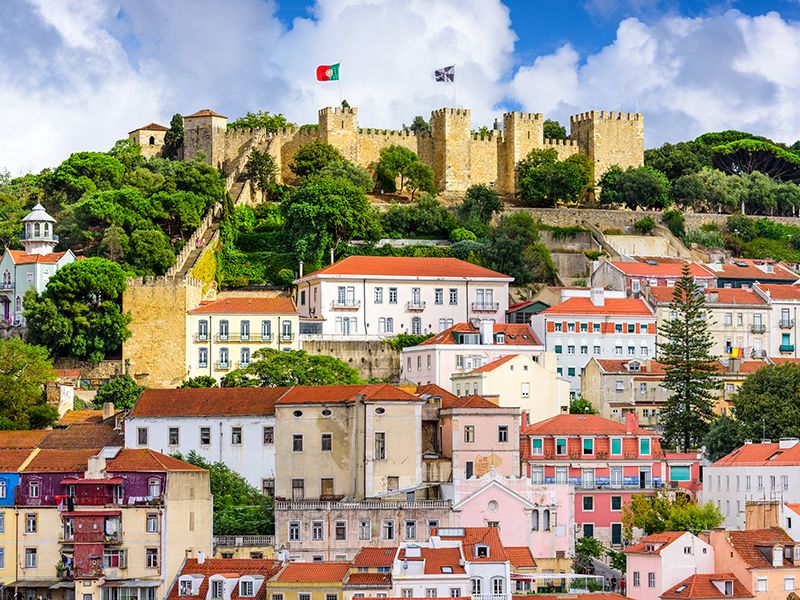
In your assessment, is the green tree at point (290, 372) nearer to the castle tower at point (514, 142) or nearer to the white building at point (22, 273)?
the white building at point (22, 273)

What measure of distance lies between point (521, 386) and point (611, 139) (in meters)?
34.3

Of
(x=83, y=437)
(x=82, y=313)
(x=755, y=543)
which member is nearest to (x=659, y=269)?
(x=82, y=313)

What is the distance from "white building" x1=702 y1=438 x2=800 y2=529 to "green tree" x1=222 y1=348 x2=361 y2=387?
13773 millimetres

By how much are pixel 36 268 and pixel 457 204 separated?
25.5 meters

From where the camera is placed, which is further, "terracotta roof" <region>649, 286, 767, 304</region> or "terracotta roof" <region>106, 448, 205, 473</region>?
"terracotta roof" <region>649, 286, 767, 304</region>

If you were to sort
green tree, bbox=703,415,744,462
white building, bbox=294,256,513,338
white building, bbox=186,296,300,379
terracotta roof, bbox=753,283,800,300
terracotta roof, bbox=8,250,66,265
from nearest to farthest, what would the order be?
green tree, bbox=703,415,744,462, white building, bbox=186,296,300,379, terracotta roof, bbox=8,250,66,265, white building, bbox=294,256,513,338, terracotta roof, bbox=753,283,800,300

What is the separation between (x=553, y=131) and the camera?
105625mm

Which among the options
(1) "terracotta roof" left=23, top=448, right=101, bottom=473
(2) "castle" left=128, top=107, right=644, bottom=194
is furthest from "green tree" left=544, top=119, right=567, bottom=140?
(1) "terracotta roof" left=23, top=448, right=101, bottom=473

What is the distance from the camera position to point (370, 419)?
188 ft

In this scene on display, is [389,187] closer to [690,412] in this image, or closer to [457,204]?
[457,204]

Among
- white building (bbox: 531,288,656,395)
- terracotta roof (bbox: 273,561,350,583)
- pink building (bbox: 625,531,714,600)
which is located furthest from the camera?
white building (bbox: 531,288,656,395)

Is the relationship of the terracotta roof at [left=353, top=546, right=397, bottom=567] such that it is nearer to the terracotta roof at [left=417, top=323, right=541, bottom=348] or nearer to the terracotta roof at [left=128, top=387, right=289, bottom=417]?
the terracotta roof at [left=128, top=387, right=289, bottom=417]

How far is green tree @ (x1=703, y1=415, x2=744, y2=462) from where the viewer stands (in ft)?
206

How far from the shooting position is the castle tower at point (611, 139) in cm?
9850
